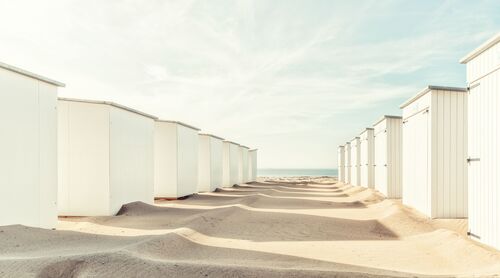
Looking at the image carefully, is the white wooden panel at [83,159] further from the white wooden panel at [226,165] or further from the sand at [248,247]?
the white wooden panel at [226,165]

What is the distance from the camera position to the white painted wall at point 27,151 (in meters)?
8.62

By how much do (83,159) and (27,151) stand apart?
11.0 ft

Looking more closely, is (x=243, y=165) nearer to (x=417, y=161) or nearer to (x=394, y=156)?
(x=394, y=156)

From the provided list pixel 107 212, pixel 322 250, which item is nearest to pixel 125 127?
pixel 107 212

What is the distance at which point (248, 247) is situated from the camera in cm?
Result: 817

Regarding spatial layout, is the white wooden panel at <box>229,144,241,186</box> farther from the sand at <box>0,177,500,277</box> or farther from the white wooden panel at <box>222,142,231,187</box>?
the sand at <box>0,177,500,277</box>

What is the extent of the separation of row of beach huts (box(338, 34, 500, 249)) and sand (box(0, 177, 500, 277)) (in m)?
0.63

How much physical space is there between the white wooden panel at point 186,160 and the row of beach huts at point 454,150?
366 inches

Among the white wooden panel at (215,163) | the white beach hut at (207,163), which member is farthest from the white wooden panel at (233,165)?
the white beach hut at (207,163)

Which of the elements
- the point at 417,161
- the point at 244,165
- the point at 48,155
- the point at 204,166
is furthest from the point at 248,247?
the point at 244,165

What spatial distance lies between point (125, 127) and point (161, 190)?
5804 millimetres

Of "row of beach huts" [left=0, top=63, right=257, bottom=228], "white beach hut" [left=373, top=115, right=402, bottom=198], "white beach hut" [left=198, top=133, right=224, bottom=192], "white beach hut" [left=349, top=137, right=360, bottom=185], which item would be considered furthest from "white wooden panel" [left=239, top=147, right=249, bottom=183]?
"white beach hut" [left=373, top=115, right=402, bottom=198]

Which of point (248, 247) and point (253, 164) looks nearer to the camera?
point (248, 247)

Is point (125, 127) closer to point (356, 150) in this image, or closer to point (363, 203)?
point (363, 203)
